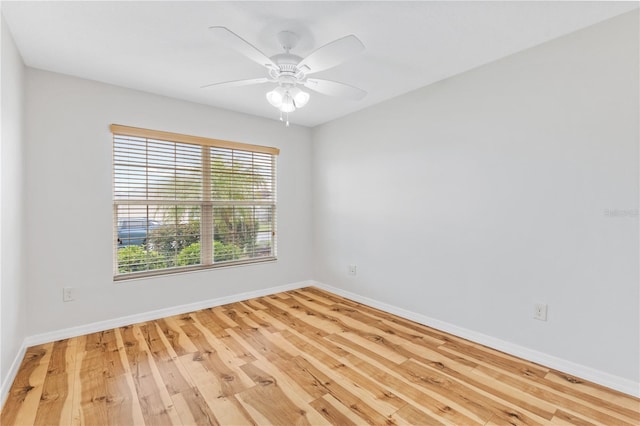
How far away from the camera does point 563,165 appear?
216cm

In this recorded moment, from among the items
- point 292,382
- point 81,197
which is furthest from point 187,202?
point 292,382

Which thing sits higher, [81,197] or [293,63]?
[293,63]

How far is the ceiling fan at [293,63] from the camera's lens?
5.39 feet

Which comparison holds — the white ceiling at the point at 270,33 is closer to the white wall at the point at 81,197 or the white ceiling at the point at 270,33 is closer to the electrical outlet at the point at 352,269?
the white wall at the point at 81,197

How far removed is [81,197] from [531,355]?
13.4ft

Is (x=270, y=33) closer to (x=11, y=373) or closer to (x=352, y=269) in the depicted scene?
A: (x=352, y=269)

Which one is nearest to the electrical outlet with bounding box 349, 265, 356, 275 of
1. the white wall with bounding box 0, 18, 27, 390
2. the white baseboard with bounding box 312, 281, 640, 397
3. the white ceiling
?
the white baseboard with bounding box 312, 281, 640, 397

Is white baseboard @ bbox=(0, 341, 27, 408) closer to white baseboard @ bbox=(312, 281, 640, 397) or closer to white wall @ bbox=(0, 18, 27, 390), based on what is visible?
white wall @ bbox=(0, 18, 27, 390)

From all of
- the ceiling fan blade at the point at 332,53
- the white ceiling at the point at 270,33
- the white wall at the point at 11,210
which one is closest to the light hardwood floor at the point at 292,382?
the white wall at the point at 11,210

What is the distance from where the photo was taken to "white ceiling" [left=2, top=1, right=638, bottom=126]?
182 centimetres

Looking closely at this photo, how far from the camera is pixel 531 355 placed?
2.30 meters

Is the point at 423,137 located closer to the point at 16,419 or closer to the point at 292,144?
the point at 292,144

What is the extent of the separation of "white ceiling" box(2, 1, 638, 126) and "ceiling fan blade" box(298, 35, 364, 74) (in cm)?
29

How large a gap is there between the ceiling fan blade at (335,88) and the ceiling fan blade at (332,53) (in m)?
0.15
